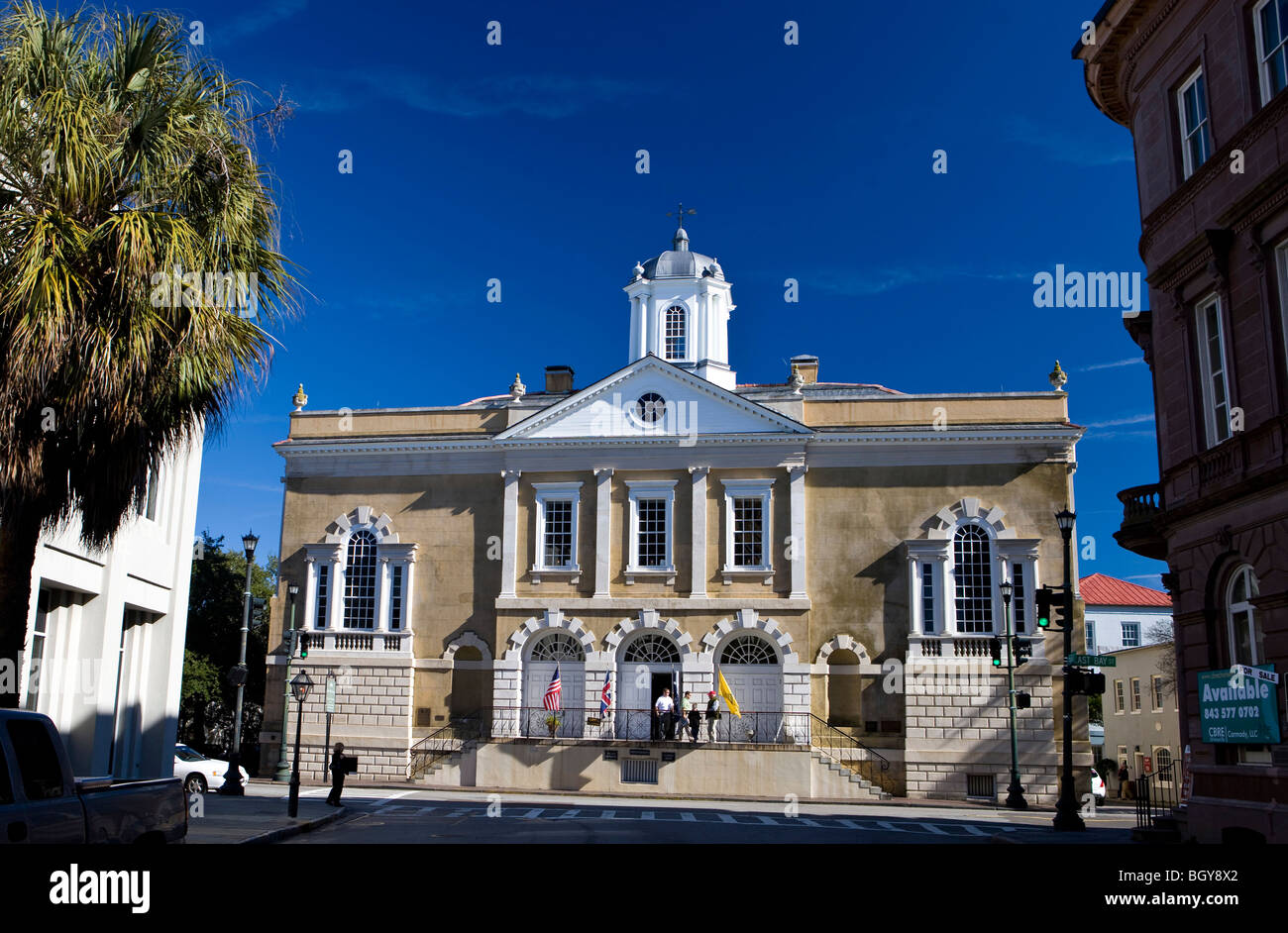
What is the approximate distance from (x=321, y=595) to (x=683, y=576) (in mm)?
12403

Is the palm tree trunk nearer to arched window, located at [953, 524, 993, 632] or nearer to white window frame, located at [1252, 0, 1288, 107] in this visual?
white window frame, located at [1252, 0, 1288, 107]

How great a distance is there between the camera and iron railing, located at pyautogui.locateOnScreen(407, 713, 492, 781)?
36.7m

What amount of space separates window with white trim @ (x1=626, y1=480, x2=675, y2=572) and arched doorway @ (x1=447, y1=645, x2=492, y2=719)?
625 cm

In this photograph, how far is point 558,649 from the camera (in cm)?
3797

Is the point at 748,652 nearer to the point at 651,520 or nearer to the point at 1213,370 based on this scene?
the point at 651,520

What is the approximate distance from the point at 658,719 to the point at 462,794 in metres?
6.38

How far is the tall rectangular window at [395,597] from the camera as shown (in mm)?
38750

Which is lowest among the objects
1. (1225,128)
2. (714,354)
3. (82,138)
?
(82,138)

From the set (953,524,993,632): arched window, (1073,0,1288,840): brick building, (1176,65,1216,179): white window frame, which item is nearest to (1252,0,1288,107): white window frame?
(1073,0,1288,840): brick building

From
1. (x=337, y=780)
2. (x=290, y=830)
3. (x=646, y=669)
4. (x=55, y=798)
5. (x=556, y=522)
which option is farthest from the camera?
(x=556, y=522)

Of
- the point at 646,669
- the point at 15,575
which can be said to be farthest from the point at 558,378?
the point at 15,575
